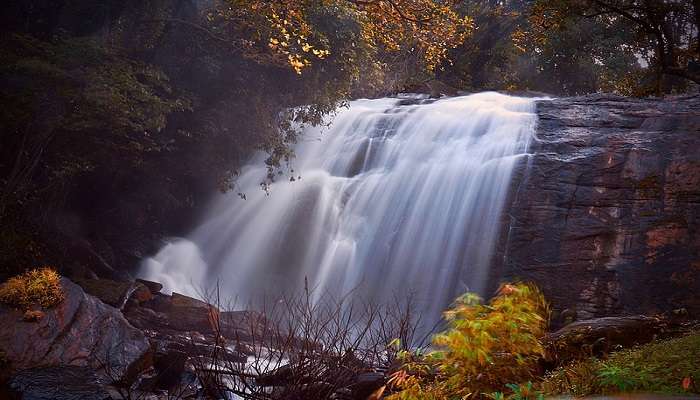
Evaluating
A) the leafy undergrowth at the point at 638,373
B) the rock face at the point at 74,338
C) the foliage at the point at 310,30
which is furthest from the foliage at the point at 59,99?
the leafy undergrowth at the point at 638,373

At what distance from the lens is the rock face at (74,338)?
7.32 metres

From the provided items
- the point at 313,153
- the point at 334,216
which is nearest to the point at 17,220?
the point at 334,216

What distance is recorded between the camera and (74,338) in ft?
25.6

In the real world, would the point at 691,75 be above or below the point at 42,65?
below

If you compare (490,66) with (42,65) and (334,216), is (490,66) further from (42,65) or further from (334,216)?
(42,65)

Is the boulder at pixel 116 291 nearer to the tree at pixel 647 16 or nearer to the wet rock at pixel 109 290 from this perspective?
the wet rock at pixel 109 290

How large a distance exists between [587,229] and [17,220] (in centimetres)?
1199

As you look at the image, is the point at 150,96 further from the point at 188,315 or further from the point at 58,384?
the point at 58,384

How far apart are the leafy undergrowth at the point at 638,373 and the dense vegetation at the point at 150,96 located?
17.1ft

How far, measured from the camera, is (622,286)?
933 cm

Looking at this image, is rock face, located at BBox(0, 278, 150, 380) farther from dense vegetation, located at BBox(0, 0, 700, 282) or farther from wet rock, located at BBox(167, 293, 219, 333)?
dense vegetation, located at BBox(0, 0, 700, 282)

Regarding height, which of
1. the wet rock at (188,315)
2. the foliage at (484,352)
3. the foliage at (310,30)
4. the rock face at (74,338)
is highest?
the foliage at (310,30)

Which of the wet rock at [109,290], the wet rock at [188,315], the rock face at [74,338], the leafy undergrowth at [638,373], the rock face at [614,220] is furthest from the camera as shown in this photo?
the wet rock at [109,290]

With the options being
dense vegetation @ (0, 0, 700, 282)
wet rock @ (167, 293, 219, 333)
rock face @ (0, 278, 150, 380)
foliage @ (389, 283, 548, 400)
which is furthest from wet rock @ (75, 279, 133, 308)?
foliage @ (389, 283, 548, 400)
